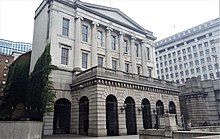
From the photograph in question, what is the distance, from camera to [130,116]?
26.4 meters

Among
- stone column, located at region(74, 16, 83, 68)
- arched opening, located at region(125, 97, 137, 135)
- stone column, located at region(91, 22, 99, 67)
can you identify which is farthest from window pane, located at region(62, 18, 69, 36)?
arched opening, located at region(125, 97, 137, 135)

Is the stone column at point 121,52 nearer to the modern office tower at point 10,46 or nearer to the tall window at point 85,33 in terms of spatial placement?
the tall window at point 85,33

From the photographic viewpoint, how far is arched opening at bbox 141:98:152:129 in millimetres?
28000

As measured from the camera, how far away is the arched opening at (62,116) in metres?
27.1

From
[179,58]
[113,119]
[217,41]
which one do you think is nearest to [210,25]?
[217,41]

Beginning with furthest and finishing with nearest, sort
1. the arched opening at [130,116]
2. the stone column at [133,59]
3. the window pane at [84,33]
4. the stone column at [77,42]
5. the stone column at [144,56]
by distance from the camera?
the stone column at [144,56]
the stone column at [133,59]
the window pane at [84,33]
the stone column at [77,42]
the arched opening at [130,116]

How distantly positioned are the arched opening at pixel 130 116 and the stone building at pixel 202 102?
41.5 ft

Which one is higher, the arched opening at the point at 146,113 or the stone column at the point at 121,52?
the stone column at the point at 121,52

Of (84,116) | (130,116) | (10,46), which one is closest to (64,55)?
(84,116)

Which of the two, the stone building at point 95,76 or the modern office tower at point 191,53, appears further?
the modern office tower at point 191,53

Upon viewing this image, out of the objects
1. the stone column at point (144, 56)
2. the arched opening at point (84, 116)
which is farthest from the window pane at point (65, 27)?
the stone column at point (144, 56)

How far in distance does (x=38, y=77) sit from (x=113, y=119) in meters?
13.0

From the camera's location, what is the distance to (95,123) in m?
21.7

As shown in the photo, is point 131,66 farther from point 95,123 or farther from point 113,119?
point 95,123
